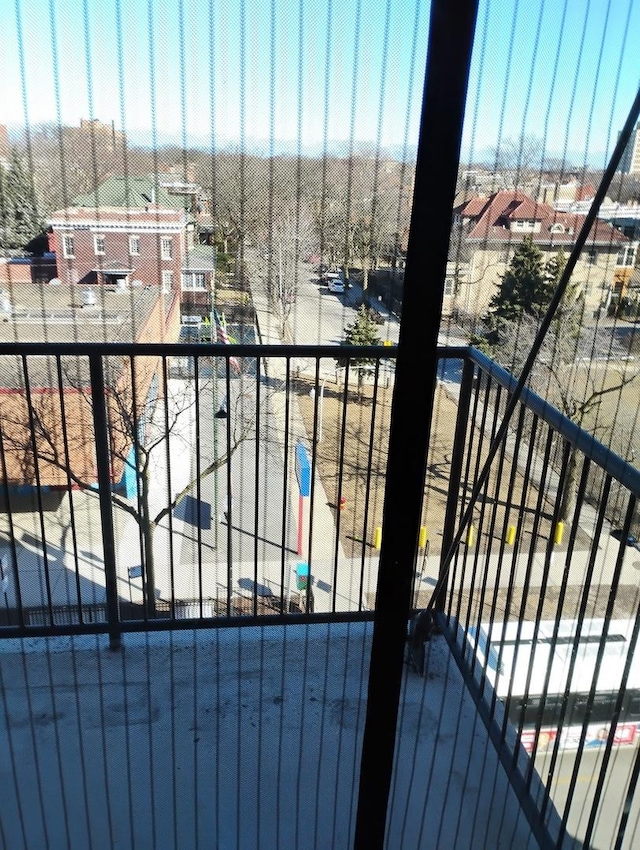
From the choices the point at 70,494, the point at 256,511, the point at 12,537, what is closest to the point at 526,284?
the point at 256,511

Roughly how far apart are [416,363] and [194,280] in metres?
0.54

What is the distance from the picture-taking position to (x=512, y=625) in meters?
2.19

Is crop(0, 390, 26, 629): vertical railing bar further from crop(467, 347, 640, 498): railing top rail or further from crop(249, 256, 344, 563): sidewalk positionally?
crop(467, 347, 640, 498): railing top rail

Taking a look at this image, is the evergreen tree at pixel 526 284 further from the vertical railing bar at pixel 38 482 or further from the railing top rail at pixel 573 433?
the vertical railing bar at pixel 38 482

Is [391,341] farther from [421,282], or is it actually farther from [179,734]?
[179,734]

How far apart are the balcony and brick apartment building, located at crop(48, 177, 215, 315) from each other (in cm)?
57

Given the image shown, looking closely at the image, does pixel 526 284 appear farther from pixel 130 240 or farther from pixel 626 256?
pixel 130 240

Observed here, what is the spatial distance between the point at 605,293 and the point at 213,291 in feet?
2.99

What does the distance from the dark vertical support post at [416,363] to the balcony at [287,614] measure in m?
0.15

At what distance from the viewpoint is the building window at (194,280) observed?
1400 mm

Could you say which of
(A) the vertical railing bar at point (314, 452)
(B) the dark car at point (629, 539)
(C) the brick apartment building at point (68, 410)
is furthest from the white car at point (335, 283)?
(B) the dark car at point (629, 539)

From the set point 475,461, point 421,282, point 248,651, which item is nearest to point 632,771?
point 475,461

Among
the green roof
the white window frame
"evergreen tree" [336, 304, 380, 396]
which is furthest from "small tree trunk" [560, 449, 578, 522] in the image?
the white window frame

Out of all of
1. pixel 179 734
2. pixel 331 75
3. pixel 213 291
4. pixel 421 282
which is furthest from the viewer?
pixel 179 734
